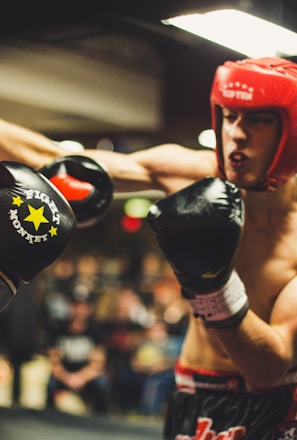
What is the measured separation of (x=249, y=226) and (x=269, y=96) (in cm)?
41

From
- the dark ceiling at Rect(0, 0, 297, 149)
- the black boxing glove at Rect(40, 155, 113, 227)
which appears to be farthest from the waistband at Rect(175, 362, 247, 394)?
the dark ceiling at Rect(0, 0, 297, 149)

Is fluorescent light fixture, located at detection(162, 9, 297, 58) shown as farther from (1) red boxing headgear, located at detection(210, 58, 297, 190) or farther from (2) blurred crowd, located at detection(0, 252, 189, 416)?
(2) blurred crowd, located at detection(0, 252, 189, 416)

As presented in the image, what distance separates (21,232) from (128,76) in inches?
248

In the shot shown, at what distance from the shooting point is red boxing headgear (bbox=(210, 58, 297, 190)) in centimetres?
195

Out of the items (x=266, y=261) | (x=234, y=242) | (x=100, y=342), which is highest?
(x=234, y=242)

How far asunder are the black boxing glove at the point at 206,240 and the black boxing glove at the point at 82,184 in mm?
451

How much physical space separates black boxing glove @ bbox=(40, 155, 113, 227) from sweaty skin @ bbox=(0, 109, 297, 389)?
10 centimetres

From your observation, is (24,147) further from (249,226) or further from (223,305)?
(223,305)

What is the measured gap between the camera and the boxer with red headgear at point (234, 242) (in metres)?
1.75

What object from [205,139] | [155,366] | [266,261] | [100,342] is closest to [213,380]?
[266,261]

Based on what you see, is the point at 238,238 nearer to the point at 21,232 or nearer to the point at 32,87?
the point at 21,232

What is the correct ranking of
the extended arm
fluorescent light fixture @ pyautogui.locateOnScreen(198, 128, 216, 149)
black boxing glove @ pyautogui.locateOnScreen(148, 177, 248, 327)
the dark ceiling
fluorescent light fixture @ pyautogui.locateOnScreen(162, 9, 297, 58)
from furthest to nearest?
fluorescent light fixture @ pyautogui.locateOnScreen(198, 128, 216, 149) < the dark ceiling < fluorescent light fixture @ pyautogui.locateOnScreen(162, 9, 297, 58) < the extended arm < black boxing glove @ pyautogui.locateOnScreen(148, 177, 248, 327)

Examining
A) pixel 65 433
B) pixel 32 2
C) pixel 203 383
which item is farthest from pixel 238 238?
pixel 65 433

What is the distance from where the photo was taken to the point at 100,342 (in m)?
6.91
